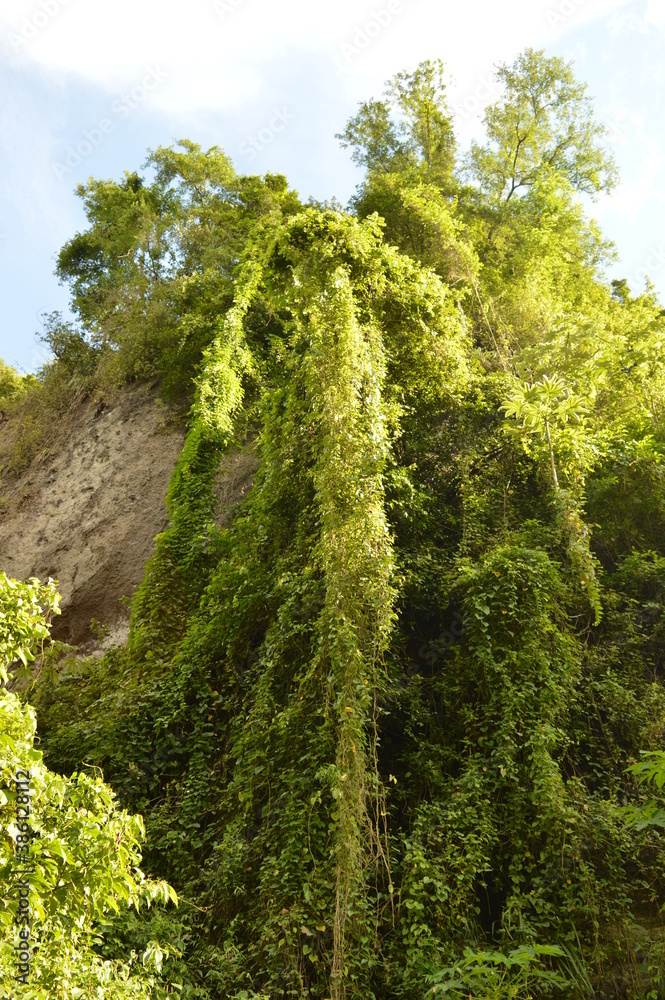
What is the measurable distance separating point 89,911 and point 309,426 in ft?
19.3

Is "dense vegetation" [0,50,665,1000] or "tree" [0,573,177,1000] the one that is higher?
"dense vegetation" [0,50,665,1000]

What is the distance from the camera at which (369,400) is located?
28.3 feet

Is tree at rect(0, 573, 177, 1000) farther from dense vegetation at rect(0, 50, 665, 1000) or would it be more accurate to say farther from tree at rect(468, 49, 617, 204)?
tree at rect(468, 49, 617, 204)

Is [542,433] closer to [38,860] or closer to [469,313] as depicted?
[469,313]

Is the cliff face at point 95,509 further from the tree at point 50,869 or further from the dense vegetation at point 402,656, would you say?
the tree at point 50,869

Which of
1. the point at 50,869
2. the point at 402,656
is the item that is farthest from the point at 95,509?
the point at 50,869

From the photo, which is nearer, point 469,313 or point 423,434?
point 423,434

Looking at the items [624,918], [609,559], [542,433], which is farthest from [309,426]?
[624,918]

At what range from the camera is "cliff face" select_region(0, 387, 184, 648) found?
1245 centimetres

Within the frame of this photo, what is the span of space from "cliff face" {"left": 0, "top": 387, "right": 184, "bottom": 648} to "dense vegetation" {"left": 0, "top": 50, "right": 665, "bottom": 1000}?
2.22 meters

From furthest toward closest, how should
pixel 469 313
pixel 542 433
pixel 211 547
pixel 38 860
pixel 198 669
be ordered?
pixel 469 313
pixel 211 547
pixel 542 433
pixel 198 669
pixel 38 860

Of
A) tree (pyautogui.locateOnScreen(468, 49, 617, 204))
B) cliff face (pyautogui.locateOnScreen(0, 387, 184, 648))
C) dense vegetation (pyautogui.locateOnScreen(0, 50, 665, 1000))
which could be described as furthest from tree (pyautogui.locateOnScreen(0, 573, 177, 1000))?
tree (pyautogui.locateOnScreen(468, 49, 617, 204))

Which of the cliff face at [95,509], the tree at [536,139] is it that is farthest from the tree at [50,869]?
the tree at [536,139]

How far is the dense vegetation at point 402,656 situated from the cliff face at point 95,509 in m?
2.22
